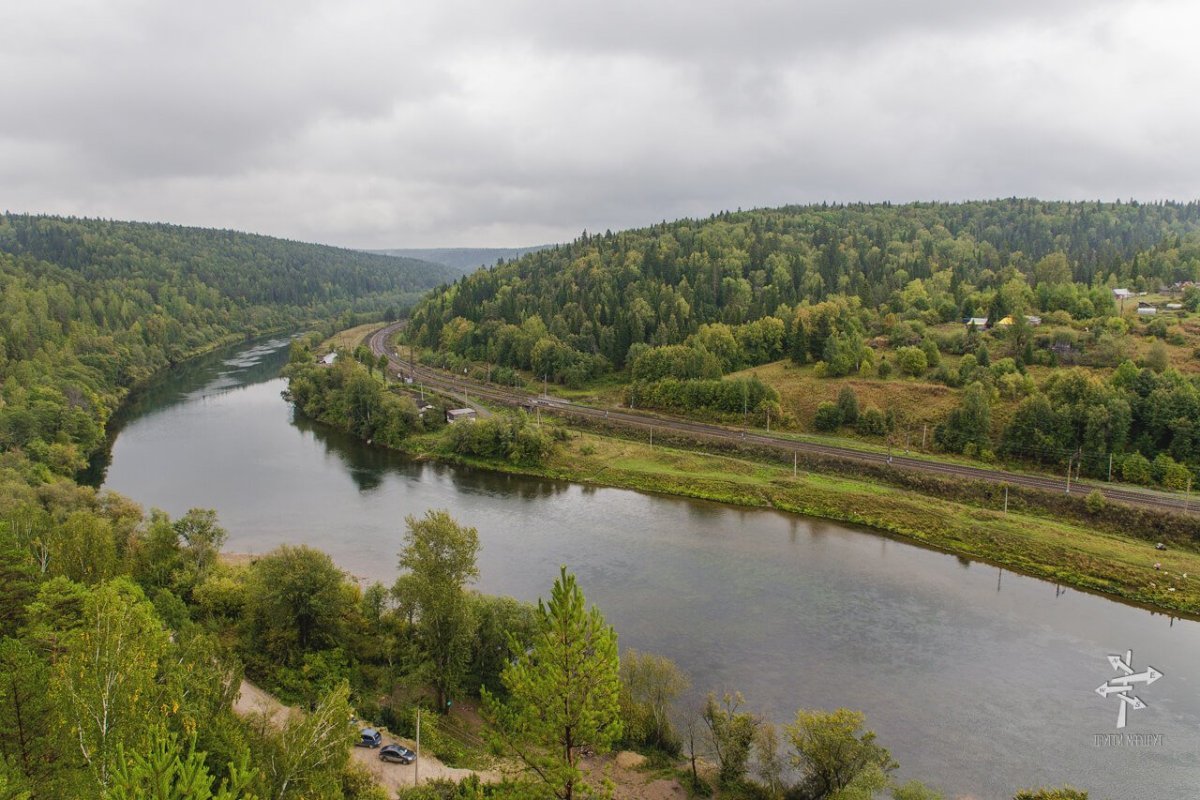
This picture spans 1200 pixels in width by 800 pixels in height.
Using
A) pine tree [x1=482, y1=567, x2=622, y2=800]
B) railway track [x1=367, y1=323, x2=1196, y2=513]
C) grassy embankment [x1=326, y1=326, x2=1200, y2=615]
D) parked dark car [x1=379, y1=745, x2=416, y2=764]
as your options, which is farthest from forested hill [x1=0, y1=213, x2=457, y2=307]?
pine tree [x1=482, y1=567, x2=622, y2=800]

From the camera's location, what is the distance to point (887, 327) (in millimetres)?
77375

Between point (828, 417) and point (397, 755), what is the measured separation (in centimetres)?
4776

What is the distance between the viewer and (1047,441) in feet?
162

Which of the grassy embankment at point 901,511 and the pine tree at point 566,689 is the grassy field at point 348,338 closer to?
the grassy embankment at point 901,511

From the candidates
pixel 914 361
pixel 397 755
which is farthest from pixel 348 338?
pixel 397 755

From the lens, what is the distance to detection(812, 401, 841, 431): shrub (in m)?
59.8

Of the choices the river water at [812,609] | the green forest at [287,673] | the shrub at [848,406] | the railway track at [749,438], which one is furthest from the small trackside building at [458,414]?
the shrub at [848,406]

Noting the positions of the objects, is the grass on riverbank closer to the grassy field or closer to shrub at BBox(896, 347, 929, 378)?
shrub at BBox(896, 347, 929, 378)

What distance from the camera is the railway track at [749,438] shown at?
144 feet

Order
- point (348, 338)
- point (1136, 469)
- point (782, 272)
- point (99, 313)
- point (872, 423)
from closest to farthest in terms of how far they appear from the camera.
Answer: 1. point (1136, 469)
2. point (872, 423)
3. point (782, 272)
4. point (99, 313)
5. point (348, 338)

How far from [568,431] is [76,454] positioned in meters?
39.0

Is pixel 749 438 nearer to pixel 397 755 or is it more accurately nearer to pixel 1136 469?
pixel 1136 469

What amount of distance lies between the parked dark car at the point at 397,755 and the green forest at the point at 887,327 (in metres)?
46.0

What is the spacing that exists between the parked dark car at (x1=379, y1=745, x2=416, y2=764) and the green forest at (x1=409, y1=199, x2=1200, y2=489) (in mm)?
45974
